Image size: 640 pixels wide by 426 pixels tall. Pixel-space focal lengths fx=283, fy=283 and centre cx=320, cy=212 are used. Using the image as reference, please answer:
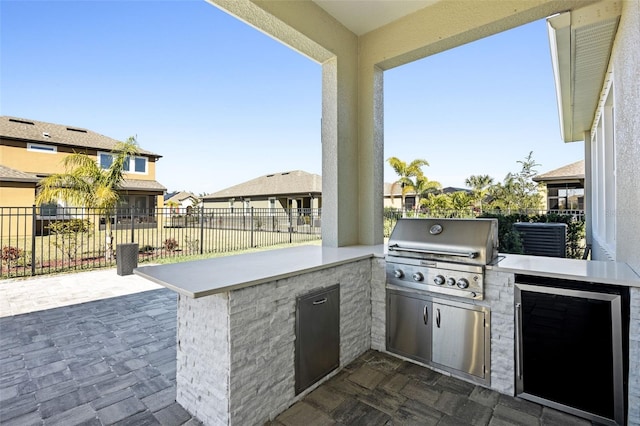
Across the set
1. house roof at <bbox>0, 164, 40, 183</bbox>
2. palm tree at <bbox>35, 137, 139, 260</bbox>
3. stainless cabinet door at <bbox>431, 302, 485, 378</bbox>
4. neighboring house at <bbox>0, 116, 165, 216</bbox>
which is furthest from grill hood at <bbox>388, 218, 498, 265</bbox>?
house roof at <bbox>0, 164, 40, 183</bbox>

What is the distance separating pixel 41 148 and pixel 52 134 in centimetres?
86

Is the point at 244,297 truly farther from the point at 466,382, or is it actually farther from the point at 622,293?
the point at 622,293

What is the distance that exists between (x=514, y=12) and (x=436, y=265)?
2.17 metres

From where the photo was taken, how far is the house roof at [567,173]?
239 inches

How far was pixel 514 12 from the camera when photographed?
91.5 inches

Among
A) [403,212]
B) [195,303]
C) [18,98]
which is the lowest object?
[195,303]

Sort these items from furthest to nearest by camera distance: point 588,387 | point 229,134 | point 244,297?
point 229,134 → point 588,387 → point 244,297

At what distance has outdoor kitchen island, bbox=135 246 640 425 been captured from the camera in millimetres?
1597

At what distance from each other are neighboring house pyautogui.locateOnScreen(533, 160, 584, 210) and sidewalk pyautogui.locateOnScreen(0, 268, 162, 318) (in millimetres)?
8184

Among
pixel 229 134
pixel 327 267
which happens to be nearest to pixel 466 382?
pixel 327 267

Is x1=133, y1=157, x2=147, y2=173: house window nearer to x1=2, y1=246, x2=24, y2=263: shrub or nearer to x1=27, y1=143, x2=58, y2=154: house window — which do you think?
x1=27, y1=143, x2=58, y2=154: house window

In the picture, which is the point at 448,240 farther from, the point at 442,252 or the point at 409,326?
the point at 409,326

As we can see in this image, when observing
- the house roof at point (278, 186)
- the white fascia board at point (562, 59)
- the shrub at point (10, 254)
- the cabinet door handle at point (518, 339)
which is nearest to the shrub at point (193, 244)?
the shrub at point (10, 254)

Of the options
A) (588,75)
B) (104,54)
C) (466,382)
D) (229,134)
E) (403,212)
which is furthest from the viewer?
(229,134)
